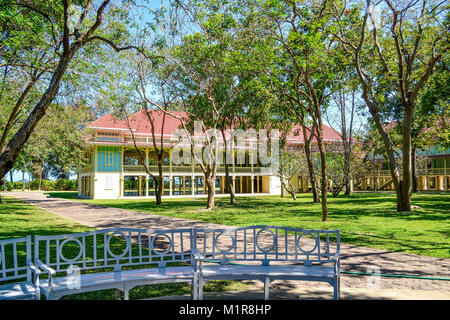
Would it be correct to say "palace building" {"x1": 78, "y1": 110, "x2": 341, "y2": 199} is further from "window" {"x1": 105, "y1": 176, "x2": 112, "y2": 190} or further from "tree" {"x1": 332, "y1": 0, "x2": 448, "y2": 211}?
"tree" {"x1": 332, "y1": 0, "x2": 448, "y2": 211}

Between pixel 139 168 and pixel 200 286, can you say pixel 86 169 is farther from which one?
pixel 200 286

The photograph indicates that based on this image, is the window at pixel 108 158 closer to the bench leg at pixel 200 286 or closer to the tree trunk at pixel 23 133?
the tree trunk at pixel 23 133

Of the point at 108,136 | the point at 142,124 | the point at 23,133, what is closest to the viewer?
the point at 23,133

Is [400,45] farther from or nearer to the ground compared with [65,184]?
farther from the ground

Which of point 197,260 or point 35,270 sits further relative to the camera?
point 197,260

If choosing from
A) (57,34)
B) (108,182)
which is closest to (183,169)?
(108,182)

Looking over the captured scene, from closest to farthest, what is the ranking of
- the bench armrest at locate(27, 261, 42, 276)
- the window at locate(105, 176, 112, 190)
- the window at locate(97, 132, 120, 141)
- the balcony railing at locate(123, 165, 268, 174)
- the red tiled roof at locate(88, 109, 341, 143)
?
the bench armrest at locate(27, 261, 42, 276) < the red tiled roof at locate(88, 109, 341, 143) < the window at locate(97, 132, 120, 141) < the window at locate(105, 176, 112, 190) < the balcony railing at locate(123, 165, 268, 174)

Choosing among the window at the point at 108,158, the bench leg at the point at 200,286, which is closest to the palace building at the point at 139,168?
the window at the point at 108,158

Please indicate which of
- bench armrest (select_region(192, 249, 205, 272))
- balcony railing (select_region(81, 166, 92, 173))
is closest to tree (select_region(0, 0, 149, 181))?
bench armrest (select_region(192, 249, 205, 272))

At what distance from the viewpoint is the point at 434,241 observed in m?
8.95

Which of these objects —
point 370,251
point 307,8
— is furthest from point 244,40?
point 370,251
